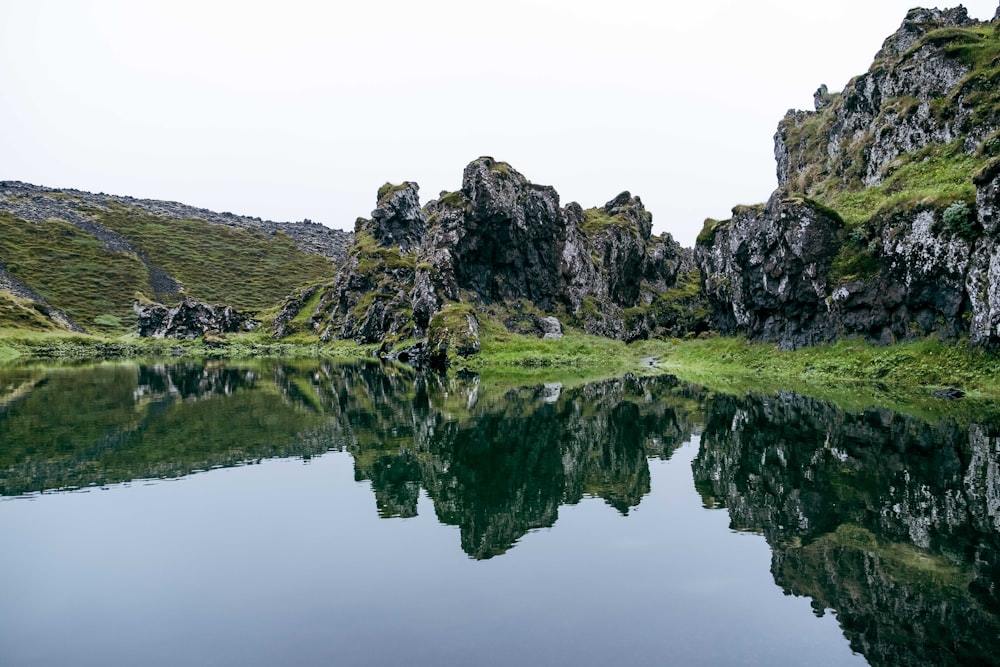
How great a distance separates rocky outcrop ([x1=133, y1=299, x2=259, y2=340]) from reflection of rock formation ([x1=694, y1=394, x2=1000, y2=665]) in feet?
522

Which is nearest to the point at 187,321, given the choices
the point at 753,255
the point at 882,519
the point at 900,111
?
the point at 753,255

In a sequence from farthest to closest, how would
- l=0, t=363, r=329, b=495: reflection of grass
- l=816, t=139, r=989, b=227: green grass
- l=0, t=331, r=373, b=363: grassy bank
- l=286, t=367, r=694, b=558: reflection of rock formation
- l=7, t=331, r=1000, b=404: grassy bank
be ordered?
l=0, t=331, r=373, b=363: grassy bank
l=816, t=139, r=989, b=227: green grass
l=7, t=331, r=1000, b=404: grassy bank
l=0, t=363, r=329, b=495: reflection of grass
l=286, t=367, r=694, b=558: reflection of rock formation

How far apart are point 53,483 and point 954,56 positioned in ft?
303

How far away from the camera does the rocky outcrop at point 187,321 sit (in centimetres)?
16175

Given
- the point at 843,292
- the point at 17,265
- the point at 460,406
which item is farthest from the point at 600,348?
the point at 17,265

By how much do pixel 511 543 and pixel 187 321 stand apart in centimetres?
16825

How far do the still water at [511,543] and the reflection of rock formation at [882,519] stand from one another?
89mm

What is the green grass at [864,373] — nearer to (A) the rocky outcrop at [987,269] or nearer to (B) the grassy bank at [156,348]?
(A) the rocky outcrop at [987,269]

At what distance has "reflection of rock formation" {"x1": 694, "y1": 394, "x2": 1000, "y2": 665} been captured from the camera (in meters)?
12.3

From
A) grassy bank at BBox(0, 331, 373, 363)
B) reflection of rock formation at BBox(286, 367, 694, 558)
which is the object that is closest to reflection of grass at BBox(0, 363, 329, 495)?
reflection of rock formation at BBox(286, 367, 694, 558)

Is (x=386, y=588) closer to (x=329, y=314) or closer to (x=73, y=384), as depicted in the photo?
(x=73, y=384)

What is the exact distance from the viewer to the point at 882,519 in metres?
18.3

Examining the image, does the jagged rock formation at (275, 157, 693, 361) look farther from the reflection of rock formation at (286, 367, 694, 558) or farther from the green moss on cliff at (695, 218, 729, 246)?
the reflection of rock formation at (286, 367, 694, 558)

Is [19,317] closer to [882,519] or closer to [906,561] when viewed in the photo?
[882,519]
